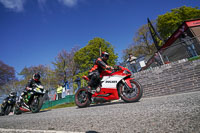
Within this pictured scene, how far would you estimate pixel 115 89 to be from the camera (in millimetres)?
3703

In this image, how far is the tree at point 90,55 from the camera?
89.8 ft

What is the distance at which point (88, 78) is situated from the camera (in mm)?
4465

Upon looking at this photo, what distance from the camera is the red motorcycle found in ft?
11.3

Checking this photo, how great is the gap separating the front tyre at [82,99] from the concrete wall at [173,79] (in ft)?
10.7

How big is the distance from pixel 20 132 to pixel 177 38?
18.1 meters

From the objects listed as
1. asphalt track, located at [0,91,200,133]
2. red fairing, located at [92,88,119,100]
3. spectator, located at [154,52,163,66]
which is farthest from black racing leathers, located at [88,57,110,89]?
spectator, located at [154,52,163,66]

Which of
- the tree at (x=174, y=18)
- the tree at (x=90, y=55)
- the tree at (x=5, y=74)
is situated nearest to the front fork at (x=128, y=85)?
the tree at (x=90, y=55)

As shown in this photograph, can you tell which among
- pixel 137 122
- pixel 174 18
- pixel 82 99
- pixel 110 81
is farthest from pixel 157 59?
pixel 174 18

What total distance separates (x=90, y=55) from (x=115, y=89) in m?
25.3

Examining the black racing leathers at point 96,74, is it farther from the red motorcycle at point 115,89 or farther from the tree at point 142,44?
the tree at point 142,44

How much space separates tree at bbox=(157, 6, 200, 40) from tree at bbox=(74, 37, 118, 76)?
44.2 ft

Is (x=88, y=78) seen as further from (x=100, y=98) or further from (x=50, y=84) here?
(x=50, y=84)

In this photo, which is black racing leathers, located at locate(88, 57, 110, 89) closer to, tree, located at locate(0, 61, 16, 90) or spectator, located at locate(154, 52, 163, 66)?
spectator, located at locate(154, 52, 163, 66)

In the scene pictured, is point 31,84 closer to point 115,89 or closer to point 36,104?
point 36,104
